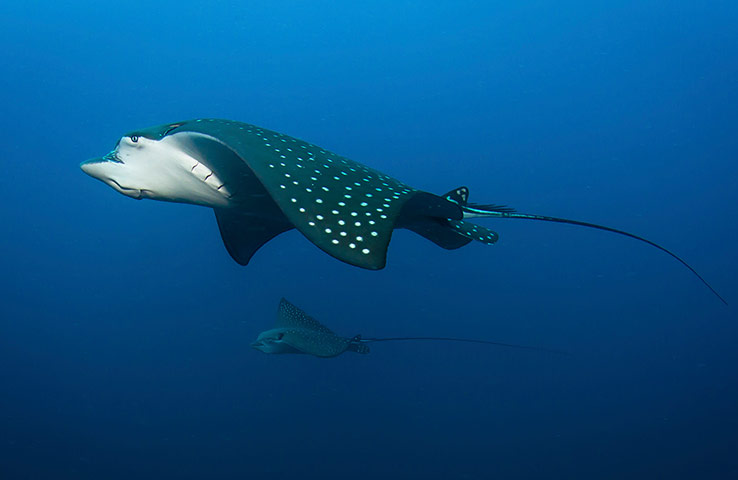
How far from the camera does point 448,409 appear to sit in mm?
10695

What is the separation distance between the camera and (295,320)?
577cm

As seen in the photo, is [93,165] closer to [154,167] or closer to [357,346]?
[154,167]

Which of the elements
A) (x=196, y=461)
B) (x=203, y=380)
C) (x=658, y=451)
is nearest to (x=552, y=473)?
(x=658, y=451)

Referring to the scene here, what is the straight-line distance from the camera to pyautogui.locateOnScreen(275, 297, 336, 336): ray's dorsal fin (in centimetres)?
559

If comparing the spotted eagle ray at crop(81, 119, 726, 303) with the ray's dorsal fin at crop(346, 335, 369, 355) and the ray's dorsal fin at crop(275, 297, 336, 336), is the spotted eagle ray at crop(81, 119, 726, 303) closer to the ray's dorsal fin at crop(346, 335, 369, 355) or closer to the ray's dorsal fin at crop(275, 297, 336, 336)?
the ray's dorsal fin at crop(346, 335, 369, 355)

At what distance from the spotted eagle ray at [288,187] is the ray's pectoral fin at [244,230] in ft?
1.02

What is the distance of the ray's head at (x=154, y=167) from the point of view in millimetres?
2510

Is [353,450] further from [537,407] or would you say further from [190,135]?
[190,135]

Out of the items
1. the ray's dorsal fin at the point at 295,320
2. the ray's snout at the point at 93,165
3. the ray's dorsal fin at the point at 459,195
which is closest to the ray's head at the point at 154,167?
the ray's snout at the point at 93,165

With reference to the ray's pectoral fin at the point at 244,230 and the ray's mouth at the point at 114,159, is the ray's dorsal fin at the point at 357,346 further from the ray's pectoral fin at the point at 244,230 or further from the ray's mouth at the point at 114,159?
the ray's mouth at the point at 114,159

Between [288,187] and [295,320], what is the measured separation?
13.0 feet

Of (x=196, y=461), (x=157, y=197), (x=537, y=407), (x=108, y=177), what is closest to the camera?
(x=108, y=177)

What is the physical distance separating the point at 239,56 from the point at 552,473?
18.7m

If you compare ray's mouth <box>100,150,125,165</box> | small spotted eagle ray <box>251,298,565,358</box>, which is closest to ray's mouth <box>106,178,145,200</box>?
ray's mouth <box>100,150,125,165</box>
